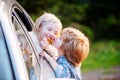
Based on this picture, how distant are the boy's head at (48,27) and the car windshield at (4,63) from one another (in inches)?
43.5

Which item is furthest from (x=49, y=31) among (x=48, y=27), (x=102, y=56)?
(x=102, y=56)

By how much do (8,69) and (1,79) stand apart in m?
0.08

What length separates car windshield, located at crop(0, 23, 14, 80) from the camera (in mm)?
3971

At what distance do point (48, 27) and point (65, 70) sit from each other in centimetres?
48

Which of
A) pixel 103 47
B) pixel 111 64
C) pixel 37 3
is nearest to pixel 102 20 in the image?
pixel 103 47

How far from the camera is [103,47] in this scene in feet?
77.5

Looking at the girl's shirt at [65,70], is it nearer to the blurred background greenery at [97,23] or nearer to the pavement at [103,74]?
the pavement at [103,74]

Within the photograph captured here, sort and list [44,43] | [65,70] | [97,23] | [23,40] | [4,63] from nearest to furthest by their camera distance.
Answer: [4,63] → [65,70] → [23,40] → [44,43] → [97,23]

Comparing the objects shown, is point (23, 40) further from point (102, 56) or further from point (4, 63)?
point (102, 56)

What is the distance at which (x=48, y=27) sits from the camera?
519cm

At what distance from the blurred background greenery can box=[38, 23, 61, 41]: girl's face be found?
12015 millimetres

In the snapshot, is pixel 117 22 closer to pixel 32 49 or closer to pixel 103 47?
pixel 103 47

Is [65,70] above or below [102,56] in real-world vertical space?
below

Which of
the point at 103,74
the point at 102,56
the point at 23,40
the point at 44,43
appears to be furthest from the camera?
the point at 102,56
